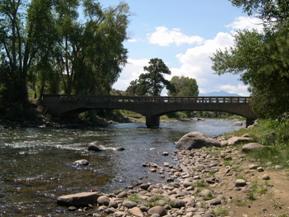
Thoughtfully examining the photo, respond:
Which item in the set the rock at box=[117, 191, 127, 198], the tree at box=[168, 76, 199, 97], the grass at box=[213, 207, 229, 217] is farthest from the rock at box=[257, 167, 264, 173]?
the tree at box=[168, 76, 199, 97]

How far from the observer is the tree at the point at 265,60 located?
15047mm

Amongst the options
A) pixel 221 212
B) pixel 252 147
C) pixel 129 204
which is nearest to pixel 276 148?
pixel 252 147

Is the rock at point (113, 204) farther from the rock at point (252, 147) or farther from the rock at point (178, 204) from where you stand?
the rock at point (252, 147)

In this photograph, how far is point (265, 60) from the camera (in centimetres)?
1717

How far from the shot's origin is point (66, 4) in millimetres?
68125

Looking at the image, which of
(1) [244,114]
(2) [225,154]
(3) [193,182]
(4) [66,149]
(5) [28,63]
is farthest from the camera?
(5) [28,63]

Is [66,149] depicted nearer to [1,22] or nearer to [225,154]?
[225,154]

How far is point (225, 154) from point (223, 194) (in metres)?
8.79

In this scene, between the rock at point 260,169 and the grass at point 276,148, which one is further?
the grass at point 276,148

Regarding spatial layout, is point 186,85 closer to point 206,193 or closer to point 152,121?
point 152,121

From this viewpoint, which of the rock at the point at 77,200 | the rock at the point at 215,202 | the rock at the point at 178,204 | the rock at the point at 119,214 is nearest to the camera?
the rock at the point at 119,214

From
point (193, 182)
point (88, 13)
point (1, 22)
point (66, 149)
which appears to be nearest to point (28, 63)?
point (1, 22)

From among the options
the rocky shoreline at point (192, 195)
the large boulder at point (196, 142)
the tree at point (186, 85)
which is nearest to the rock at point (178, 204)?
the rocky shoreline at point (192, 195)

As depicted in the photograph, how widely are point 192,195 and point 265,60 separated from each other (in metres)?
5.66
